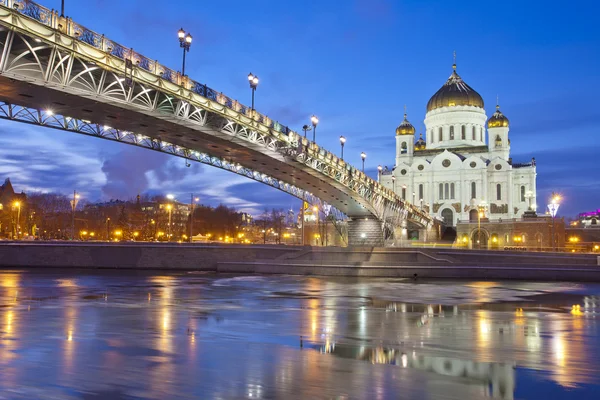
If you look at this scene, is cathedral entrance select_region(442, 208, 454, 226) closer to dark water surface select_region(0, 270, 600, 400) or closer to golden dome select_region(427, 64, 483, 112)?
golden dome select_region(427, 64, 483, 112)

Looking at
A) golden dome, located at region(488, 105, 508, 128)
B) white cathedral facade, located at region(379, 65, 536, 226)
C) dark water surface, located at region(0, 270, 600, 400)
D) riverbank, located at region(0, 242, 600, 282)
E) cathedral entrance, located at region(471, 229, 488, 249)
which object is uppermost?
golden dome, located at region(488, 105, 508, 128)

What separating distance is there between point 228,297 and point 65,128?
16.8 m

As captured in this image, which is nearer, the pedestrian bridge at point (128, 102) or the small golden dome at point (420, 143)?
the pedestrian bridge at point (128, 102)

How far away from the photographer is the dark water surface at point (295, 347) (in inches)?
381

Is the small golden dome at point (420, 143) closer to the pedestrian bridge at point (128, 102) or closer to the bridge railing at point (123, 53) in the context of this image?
the pedestrian bridge at point (128, 102)

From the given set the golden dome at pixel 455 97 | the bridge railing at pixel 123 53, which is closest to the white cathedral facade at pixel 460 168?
the golden dome at pixel 455 97

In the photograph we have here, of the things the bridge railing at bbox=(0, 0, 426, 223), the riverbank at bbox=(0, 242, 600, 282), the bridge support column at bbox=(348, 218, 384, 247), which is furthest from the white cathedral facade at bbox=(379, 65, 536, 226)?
the bridge railing at bbox=(0, 0, 426, 223)

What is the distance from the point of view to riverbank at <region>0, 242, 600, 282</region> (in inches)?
1558

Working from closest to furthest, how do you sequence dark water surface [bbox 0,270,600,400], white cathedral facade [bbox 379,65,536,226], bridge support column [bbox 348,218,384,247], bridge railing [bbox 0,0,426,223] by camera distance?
1. dark water surface [bbox 0,270,600,400]
2. bridge railing [bbox 0,0,426,223]
3. bridge support column [bbox 348,218,384,247]
4. white cathedral facade [bbox 379,65,536,226]

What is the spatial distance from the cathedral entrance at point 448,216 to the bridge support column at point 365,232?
45730 mm

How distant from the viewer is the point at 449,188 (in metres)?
121

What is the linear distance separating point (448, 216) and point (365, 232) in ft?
157

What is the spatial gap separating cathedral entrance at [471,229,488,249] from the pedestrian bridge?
4315 centimetres

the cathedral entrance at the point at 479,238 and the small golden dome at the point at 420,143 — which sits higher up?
the small golden dome at the point at 420,143
